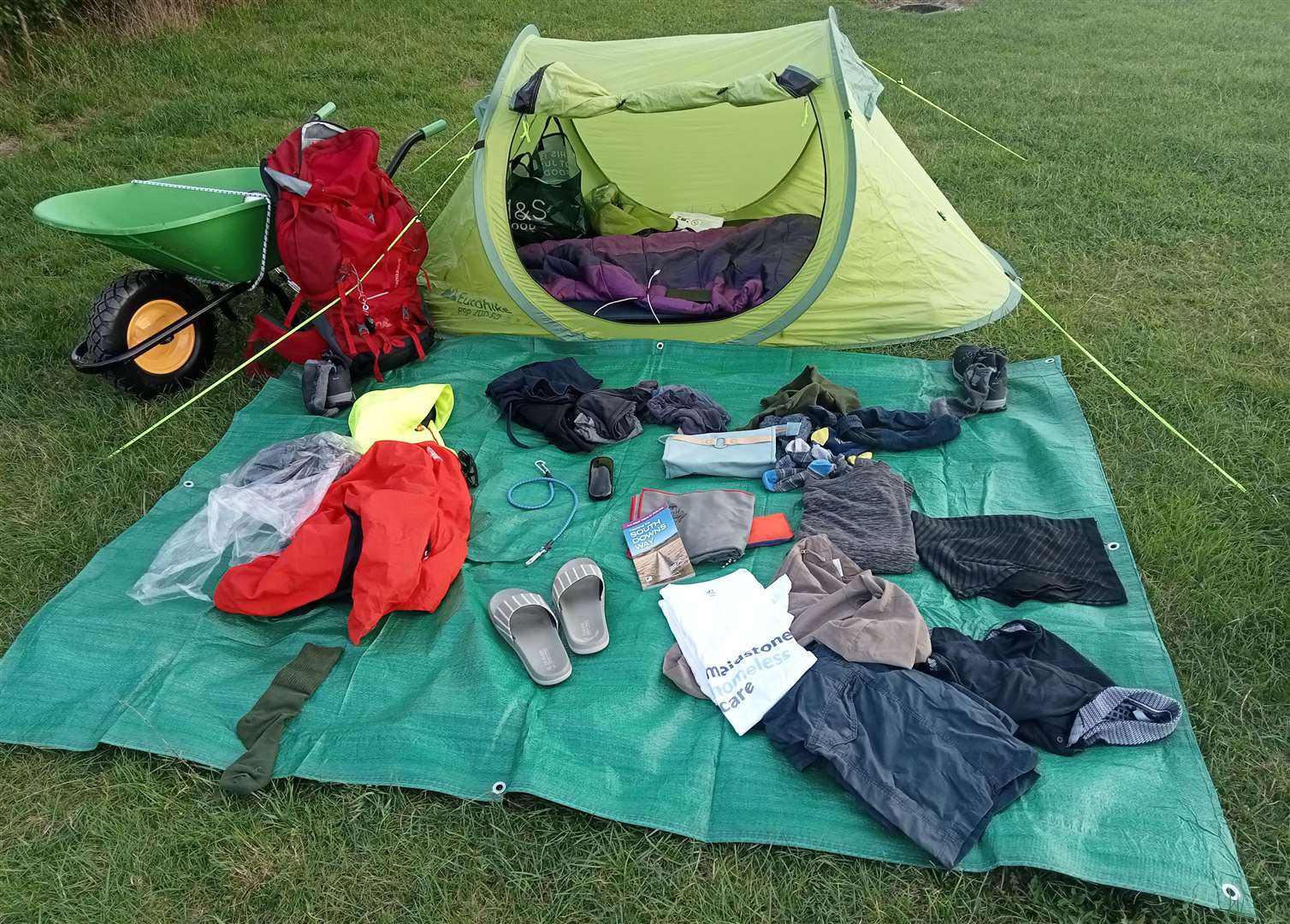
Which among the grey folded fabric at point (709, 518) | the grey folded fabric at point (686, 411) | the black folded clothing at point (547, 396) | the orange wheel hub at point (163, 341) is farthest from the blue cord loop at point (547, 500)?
the orange wheel hub at point (163, 341)

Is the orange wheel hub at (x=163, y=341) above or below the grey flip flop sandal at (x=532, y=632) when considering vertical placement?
above

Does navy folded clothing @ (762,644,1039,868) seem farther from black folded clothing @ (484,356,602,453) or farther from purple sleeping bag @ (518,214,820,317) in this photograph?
purple sleeping bag @ (518,214,820,317)

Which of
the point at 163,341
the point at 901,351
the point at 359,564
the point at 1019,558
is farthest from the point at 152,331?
the point at 1019,558

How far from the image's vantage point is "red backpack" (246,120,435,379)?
367 cm

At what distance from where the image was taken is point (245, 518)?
120 inches

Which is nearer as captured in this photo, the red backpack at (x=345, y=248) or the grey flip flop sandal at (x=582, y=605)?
the grey flip flop sandal at (x=582, y=605)

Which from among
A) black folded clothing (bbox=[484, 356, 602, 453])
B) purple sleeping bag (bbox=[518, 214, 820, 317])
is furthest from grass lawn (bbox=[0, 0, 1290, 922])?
black folded clothing (bbox=[484, 356, 602, 453])

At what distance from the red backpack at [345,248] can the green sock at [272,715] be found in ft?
5.28

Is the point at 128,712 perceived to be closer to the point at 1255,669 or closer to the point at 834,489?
the point at 834,489

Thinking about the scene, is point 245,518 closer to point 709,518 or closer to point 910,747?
point 709,518

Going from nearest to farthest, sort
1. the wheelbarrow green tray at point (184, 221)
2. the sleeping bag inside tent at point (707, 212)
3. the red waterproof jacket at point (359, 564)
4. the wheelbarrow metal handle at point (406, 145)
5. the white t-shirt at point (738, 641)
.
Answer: the white t-shirt at point (738, 641), the red waterproof jacket at point (359, 564), the wheelbarrow green tray at point (184, 221), the sleeping bag inside tent at point (707, 212), the wheelbarrow metal handle at point (406, 145)

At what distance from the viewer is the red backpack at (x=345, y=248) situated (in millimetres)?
3672

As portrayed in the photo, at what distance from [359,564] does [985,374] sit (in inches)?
98.5

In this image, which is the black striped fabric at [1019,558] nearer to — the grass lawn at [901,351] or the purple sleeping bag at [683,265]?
the grass lawn at [901,351]
